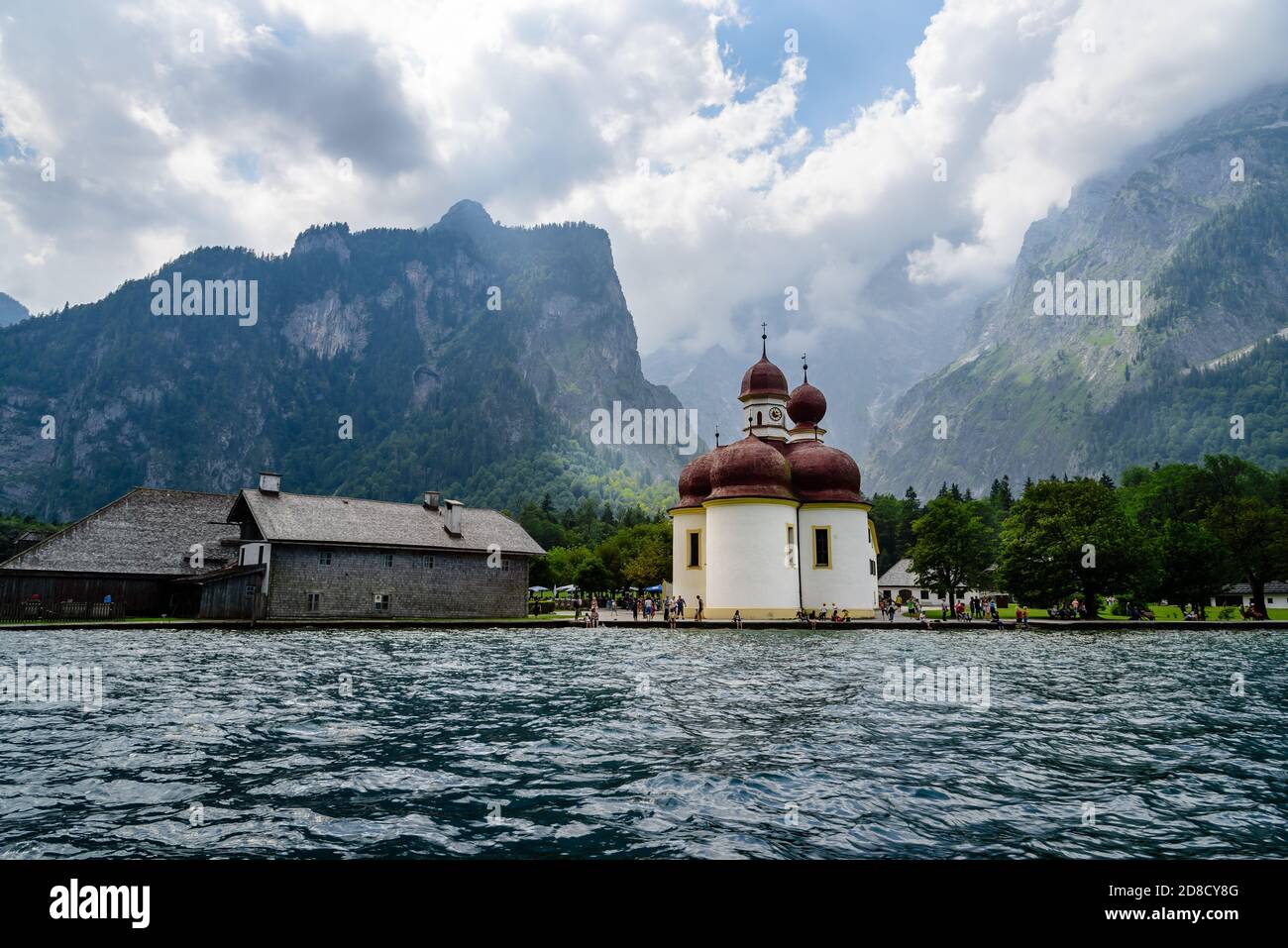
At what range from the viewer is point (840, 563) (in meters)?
54.3

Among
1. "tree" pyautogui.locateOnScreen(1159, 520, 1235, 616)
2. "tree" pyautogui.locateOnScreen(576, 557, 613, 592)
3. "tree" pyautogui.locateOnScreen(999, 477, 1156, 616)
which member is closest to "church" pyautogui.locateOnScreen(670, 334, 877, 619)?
"tree" pyautogui.locateOnScreen(999, 477, 1156, 616)

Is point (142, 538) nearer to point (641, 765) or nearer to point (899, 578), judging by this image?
point (641, 765)

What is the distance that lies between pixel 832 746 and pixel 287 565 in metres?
43.4

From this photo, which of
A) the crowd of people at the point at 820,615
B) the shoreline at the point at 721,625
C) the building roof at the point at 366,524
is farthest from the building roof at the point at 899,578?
the building roof at the point at 366,524

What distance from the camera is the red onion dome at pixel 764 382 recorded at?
6250 centimetres

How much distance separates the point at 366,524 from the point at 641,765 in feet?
149

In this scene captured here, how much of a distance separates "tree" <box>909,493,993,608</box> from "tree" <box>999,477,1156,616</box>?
5.88m

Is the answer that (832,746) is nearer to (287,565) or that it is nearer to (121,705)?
(121,705)

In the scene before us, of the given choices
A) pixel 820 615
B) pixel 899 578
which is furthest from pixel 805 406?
pixel 899 578

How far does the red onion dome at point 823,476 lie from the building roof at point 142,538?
39.4m

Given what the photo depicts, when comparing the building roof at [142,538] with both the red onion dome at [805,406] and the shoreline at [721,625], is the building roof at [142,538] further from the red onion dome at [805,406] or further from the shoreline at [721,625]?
the red onion dome at [805,406]

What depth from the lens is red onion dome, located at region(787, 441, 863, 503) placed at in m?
55.3

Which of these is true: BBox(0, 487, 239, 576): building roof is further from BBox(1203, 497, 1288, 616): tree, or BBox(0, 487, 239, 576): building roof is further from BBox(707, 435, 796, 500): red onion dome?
BBox(1203, 497, 1288, 616): tree
